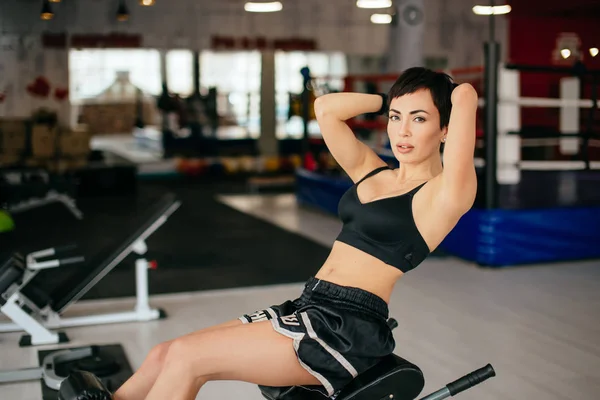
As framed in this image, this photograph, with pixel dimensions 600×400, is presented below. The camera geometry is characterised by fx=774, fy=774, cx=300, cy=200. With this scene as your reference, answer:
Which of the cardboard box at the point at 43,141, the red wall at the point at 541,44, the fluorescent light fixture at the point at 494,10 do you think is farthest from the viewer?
the red wall at the point at 541,44

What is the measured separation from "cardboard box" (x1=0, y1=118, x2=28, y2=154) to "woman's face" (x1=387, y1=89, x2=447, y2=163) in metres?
8.96

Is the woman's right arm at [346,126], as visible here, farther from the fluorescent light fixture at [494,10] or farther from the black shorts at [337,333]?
the fluorescent light fixture at [494,10]

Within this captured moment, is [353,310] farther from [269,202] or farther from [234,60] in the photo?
[234,60]

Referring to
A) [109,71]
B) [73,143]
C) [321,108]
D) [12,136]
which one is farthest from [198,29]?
[321,108]

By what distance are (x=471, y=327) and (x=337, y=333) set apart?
2.29 m

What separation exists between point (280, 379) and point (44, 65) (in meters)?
10.7

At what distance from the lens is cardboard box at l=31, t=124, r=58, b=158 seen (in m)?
10.0

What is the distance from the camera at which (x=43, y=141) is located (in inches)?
396

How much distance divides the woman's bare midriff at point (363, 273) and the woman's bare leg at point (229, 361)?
8.8 inches

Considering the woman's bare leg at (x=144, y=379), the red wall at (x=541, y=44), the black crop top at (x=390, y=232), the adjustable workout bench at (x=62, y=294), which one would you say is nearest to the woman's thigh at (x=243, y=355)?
the woman's bare leg at (x=144, y=379)

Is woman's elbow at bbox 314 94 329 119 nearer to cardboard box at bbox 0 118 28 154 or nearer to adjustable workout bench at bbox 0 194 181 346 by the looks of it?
adjustable workout bench at bbox 0 194 181 346

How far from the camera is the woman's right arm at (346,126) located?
2146 millimetres

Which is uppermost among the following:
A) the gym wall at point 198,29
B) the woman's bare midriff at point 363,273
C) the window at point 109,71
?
the gym wall at point 198,29

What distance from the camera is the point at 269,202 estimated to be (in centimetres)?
941
